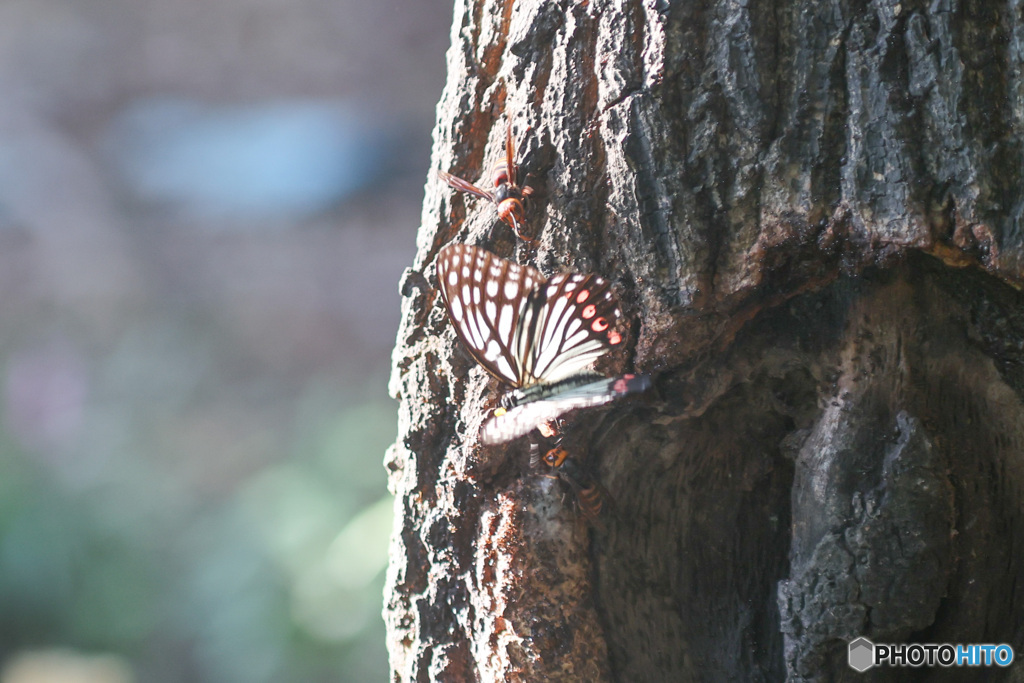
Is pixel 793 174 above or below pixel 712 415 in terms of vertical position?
above

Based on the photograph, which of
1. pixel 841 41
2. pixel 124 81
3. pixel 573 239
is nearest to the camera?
pixel 841 41

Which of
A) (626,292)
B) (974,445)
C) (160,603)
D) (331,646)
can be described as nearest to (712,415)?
(626,292)

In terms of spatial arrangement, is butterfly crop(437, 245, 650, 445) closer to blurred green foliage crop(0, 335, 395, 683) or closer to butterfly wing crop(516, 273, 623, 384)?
butterfly wing crop(516, 273, 623, 384)

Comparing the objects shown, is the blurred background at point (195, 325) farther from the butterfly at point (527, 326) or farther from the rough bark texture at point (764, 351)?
→ the butterfly at point (527, 326)

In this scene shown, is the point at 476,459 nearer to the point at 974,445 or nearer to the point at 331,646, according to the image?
the point at 974,445

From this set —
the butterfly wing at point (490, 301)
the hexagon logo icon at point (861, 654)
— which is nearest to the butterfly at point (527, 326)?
the butterfly wing at point (490, 301)

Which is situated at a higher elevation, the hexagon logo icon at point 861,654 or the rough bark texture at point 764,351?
the rough bark texture at point 764,351
